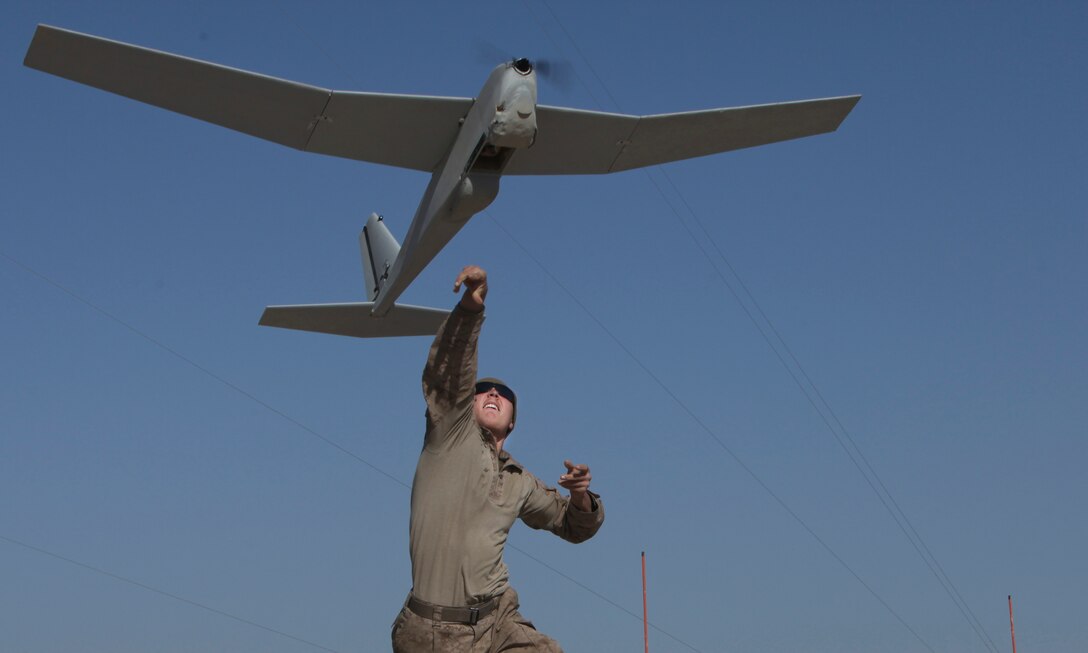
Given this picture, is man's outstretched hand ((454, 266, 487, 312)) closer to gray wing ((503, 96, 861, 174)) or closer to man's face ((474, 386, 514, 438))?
man's face ((474, 386, 514, 438))

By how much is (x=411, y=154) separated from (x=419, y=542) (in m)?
15.1

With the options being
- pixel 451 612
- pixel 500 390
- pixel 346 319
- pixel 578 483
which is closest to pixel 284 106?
pixel 346 319

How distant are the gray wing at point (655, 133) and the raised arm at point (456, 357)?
48.8 ft

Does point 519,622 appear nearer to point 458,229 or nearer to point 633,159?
point 458,229

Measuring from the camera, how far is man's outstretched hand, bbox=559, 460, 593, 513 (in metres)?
5.80

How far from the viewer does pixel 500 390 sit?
6.16m

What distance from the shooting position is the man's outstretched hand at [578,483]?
5.80 meters

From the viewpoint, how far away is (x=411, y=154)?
20.0 m

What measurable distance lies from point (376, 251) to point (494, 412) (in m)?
20.1

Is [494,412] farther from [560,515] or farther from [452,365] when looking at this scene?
[452,365]

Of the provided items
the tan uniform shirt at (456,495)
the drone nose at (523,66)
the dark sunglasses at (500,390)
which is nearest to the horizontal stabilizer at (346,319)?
the drone nose at (523,66)

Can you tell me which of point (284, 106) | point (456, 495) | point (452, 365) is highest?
point (284, 106)

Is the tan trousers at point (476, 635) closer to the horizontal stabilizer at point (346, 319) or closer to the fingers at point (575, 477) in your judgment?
the fingers at point (575, 477)

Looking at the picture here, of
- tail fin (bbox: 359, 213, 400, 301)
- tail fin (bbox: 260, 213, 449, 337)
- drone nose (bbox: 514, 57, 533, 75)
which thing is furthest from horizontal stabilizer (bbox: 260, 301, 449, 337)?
drone nose (bbox: 514, 57, 533, 75)
